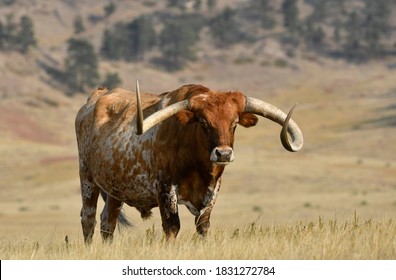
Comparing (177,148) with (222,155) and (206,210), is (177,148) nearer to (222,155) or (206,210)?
(206,210)

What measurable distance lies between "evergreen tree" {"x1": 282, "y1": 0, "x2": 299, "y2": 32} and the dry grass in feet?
480

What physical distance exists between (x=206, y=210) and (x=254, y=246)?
1410mm

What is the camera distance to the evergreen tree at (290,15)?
156 metres

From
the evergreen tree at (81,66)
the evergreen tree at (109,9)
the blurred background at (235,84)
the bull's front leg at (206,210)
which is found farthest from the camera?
the evergreen tree at (109,9)

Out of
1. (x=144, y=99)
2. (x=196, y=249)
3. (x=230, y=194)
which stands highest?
(x=144, y=99)

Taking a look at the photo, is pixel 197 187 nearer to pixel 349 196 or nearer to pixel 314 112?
pixel 349 196

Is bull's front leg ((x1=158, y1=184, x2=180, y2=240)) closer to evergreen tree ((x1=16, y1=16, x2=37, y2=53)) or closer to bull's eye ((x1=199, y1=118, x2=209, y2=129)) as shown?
bull's eye ((x1=199, y1=118, x2=209, y2=129))

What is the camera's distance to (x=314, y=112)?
106 meters

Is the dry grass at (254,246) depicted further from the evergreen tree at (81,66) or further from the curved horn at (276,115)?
the evergreen tree at (81,66)

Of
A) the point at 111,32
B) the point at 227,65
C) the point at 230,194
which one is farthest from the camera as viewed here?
the point at 111,32

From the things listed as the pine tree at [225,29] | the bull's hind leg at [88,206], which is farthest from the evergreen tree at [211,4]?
the bull's hind leg at [88,206]

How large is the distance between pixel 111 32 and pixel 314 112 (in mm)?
56355

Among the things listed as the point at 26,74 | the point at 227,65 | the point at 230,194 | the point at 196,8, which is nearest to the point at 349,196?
the point at 230,194

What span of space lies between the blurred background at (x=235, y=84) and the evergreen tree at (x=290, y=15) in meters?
0.39
